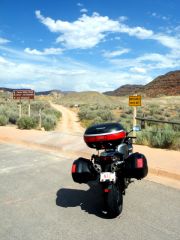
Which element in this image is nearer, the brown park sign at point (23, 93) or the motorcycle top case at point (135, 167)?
the motorcycle top case at point (135, 167)

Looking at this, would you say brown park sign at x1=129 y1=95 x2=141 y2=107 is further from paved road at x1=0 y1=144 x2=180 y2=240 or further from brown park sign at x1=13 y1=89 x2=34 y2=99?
brown park sign at x1=13 y1=89 x2=34 y2=99

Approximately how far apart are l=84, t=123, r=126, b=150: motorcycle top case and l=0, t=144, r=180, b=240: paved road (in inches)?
41.7

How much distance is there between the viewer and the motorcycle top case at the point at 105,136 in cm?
520

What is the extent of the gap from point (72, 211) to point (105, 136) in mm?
1326

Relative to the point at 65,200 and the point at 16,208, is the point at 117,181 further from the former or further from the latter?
the point at 16,208

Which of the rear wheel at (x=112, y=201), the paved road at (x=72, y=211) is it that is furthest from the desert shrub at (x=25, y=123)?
the rear wheel at (x=112, y=201)

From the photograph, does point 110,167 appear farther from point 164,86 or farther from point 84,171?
point 164,86

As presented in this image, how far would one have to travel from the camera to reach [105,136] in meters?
5.19

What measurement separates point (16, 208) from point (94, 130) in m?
1.82

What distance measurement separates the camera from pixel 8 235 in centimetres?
450

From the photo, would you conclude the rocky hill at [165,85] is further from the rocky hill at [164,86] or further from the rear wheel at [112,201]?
the rear wheel at [112,201]

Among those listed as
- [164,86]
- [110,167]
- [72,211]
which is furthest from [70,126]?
[164,86]

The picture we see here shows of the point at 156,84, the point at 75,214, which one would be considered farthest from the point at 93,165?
the point at 156,84

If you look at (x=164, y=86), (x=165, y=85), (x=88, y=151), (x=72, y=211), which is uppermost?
(x=165, y=85)
